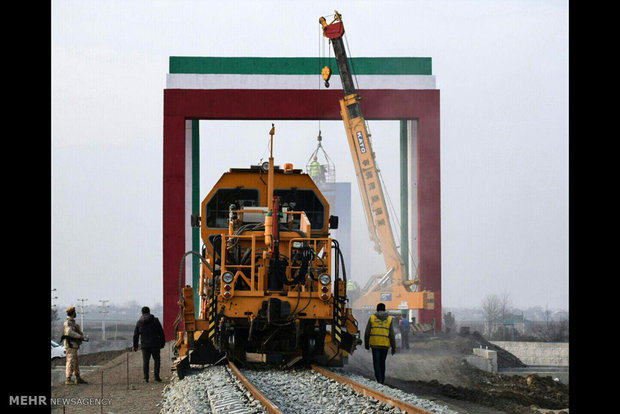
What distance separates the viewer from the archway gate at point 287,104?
27.0m

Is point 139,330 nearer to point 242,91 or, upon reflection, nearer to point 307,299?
point 307,299

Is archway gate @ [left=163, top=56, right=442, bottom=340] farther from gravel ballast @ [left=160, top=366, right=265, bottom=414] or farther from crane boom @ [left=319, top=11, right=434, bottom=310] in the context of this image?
gravel ballast @ [left=160, top=366, right=265, bottom=414]

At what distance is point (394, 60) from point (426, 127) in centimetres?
274

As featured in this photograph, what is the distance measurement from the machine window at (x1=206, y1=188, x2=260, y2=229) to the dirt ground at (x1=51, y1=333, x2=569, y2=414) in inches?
121

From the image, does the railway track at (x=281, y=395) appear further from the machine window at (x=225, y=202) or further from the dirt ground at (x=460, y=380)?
the machine window at (x=225, y=202)

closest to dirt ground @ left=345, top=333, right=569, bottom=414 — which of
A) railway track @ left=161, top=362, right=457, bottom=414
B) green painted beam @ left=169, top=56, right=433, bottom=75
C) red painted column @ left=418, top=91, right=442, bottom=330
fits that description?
railway track @ left=161, top=362, right=457, bottom=414

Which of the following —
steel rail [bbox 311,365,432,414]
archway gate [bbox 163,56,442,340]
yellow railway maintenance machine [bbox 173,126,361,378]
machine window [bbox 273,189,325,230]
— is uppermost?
archway gate [bbox 163,56,442,340]

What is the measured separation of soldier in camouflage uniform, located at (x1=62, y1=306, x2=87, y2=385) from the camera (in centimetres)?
1323

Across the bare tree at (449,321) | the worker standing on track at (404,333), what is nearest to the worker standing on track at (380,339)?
the worker standing on track at (404,333)

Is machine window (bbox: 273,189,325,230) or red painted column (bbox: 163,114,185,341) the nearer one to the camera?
machine window (bbox: 273,189,325,230)

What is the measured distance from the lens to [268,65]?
2731cm

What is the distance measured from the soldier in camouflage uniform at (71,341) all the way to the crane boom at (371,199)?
13341mm
